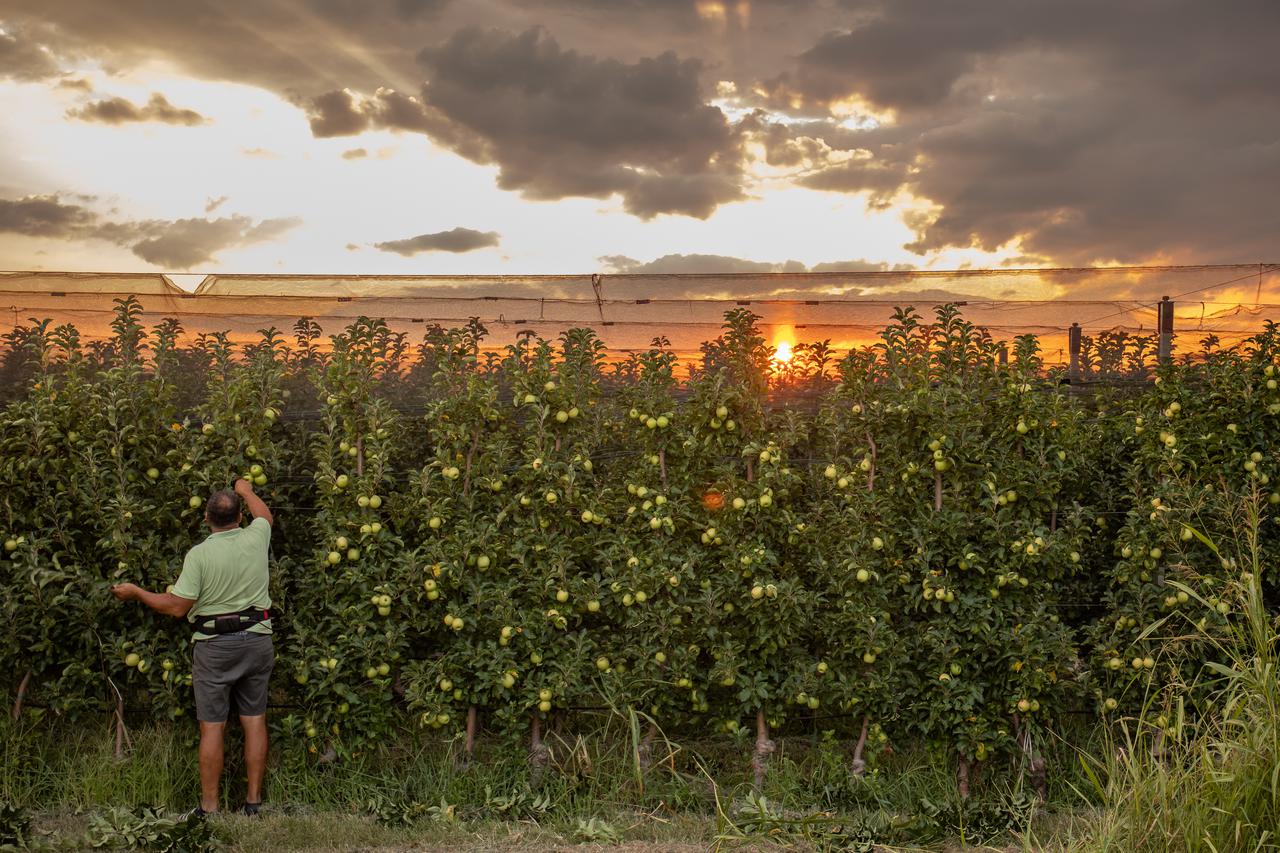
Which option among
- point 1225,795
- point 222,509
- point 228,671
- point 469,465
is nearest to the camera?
point 1225,795

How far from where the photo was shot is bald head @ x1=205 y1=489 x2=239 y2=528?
18.0ft

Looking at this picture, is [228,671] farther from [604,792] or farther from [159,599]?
[604,792]

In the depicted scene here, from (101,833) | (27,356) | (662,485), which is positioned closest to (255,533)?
(101,833)

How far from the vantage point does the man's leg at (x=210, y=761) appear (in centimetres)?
556

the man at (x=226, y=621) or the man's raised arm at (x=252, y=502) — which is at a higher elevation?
the man's raised arm at (x=252, y=502)

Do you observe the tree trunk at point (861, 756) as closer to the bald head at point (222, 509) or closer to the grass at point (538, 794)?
the grass at point (538, 794)

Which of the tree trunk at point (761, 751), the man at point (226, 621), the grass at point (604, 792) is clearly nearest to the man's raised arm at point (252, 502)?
the man at point (226, 621)

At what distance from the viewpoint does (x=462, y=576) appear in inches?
221

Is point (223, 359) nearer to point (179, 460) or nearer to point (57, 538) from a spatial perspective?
point (179, 460)

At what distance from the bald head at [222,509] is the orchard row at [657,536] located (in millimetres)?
296

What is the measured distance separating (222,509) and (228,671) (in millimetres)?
1024

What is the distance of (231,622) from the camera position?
5.53 meters

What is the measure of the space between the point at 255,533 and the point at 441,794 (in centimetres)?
200

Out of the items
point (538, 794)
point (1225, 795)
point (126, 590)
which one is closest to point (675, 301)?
point (538, 794)
